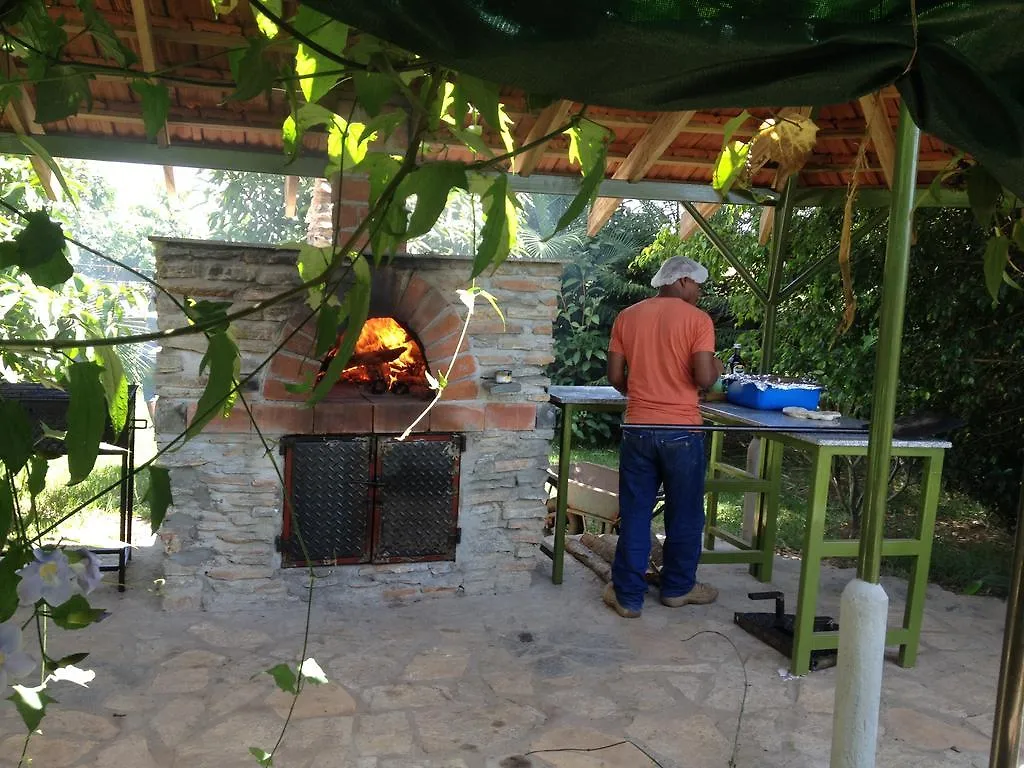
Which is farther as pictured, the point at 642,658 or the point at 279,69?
the point at 642,658

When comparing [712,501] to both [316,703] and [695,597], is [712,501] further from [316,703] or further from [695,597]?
[316,703]

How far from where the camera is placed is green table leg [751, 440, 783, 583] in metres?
5.64

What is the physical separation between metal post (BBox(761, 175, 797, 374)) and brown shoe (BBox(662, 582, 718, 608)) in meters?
1.65

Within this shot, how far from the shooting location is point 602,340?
41.1 feet

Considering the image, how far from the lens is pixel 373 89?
1122 millimetres

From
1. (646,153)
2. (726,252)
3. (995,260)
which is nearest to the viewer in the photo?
(995,260)

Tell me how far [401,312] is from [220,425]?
108 centimetres

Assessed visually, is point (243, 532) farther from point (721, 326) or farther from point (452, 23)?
point (721, 326)

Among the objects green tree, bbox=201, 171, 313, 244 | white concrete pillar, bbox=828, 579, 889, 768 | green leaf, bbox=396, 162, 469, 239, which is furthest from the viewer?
green tree, bbox=201, 171, 313, 244

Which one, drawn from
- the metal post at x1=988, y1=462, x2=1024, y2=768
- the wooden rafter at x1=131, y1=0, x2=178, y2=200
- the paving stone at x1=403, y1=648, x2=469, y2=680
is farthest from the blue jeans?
the metal post at x1=988, y1=462, x2=1024, y2=768

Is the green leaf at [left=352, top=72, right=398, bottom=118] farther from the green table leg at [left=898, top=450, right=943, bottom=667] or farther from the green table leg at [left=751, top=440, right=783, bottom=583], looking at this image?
the green table leg at [left=751, top=440, right=783, bottom=583]

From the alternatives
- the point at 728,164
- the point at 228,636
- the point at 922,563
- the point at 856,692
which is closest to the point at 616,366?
the point at 922,563

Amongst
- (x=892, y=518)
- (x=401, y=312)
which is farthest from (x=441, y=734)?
(x=892, y=518)

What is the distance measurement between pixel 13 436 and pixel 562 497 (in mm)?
4384
